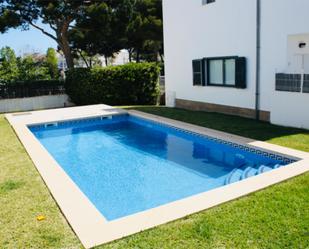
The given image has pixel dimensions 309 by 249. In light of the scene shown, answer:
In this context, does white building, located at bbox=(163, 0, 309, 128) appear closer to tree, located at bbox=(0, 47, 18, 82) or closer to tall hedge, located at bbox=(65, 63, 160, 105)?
tall hedge, located at bbox=(65, 63, 160, 105)

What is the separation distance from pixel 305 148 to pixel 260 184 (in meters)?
3.33

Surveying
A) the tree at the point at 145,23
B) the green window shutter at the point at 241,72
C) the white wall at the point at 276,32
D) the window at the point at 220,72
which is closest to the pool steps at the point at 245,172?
the white wall at the point at 276,32

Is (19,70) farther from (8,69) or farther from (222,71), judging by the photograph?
(222,71)

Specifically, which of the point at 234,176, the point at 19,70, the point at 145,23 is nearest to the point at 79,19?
the point at 19,70

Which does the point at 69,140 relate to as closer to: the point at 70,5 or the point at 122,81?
the point at 122,81

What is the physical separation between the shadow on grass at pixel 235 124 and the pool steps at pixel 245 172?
1686mm

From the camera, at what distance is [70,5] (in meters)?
23.2

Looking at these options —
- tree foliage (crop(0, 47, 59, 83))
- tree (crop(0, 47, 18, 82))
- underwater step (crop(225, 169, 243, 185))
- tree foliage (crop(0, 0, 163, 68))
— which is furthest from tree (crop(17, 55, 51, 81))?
underwater step (crop(225, 169, 243, 185))

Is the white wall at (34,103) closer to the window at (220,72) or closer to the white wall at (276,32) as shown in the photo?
the window at (220,72)

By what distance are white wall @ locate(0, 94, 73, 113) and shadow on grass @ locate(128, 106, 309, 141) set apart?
32.0 feet

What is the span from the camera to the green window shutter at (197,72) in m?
16.9

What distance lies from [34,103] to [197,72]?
12790 mm

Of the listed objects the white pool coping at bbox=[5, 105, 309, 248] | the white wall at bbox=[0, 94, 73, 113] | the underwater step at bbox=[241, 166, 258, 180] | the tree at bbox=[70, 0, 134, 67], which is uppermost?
the tree at bbox=[70, 0, 134, 67]

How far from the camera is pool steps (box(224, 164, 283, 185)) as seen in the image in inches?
345
